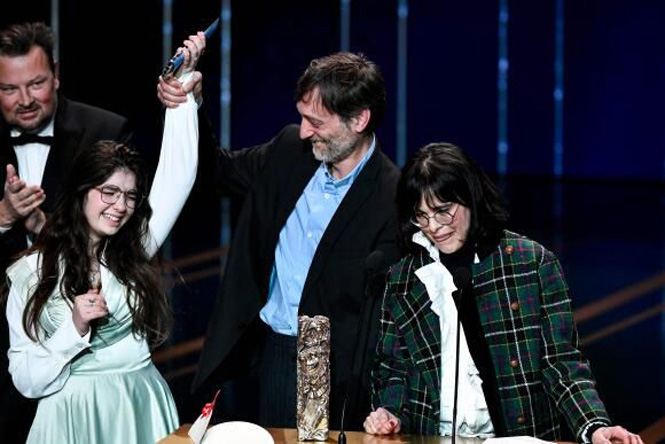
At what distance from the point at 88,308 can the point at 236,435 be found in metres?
0.51

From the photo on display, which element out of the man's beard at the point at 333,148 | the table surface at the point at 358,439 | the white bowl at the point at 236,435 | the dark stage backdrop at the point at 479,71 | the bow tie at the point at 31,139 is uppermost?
the dark stage backdrop at the point at 479,71

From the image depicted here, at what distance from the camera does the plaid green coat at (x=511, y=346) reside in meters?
3.00

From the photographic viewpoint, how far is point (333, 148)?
3.55 meters

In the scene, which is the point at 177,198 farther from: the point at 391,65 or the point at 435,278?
the point at 391,65

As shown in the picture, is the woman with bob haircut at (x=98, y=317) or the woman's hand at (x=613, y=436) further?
the woman with bob haircut at (x=98, y=317)

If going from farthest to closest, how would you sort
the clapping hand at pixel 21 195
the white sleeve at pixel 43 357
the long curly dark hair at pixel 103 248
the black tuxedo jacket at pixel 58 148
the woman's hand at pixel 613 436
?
1. the black tuxedo jacket at pixel 58 148
2. the clapping hand at pixel 21 195
3. the long curly dark hair at pixel 103 248
4. the white sleeve at pixel 43 357
5. the woman's hand at pixel 613 436

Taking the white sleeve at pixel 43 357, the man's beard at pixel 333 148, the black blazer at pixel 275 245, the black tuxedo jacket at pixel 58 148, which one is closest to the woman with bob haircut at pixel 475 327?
the black blazer at pixel 275 245

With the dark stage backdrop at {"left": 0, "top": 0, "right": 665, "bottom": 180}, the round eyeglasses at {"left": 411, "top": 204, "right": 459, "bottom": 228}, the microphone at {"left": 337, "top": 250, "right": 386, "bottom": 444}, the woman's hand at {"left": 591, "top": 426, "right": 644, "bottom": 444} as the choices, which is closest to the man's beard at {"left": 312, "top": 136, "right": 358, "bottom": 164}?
the round eyeglasses at {"left": 411, "top": 204, "right": 459, "bottom": 228}

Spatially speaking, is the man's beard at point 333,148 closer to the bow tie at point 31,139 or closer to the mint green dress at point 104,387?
the mint green dress at point 104,387

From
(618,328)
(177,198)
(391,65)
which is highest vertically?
(391,65)

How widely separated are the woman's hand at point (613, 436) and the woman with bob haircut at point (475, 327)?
0.14 meters

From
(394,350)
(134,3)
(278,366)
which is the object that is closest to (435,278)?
(394,350)

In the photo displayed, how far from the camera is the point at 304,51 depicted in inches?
568

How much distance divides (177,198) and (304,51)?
36.3 feet
